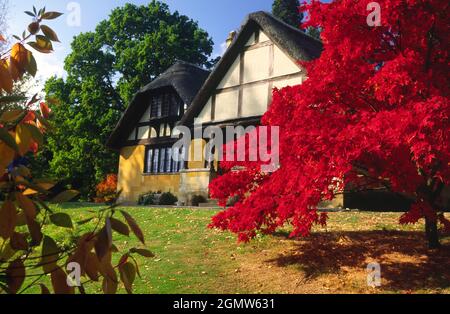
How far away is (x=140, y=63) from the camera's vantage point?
28.2m

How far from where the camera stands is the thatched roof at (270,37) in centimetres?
1415

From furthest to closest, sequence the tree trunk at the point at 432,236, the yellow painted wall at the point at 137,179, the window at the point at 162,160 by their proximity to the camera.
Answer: the window at the point at 162,160, the yellow painted wall at the point at 137,179, the tree trunk at the point at 432,236

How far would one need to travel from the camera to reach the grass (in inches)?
245

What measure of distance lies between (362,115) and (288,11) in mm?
33888

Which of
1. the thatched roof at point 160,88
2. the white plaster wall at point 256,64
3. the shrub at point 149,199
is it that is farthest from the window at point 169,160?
the white plaster wall at point 256,64

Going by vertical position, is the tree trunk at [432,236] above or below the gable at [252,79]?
below

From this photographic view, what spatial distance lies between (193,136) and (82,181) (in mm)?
12394

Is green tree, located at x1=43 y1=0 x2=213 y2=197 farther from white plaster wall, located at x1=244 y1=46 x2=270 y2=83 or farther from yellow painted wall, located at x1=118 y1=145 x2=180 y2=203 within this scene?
white plaster wall, located at x1=244 y1=46 x2=270 y2=83

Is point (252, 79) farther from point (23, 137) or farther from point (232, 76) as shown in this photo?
point (23, 137)

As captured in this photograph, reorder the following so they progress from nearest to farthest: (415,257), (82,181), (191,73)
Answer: (415,257)
(191,73)
(82,181)

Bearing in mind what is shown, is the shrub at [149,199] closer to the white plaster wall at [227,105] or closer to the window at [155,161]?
the window at [155,161]

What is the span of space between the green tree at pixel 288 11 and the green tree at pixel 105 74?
359 inches

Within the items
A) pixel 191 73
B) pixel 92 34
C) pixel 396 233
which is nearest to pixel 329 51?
pixel 396 233
